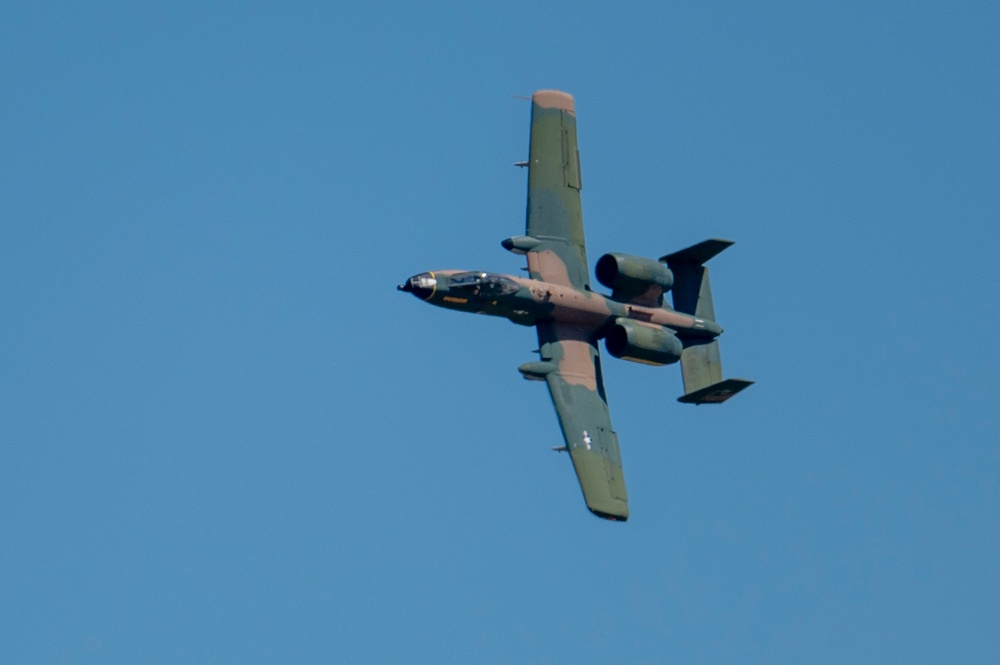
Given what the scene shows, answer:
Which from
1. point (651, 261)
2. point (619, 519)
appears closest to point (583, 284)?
point (651, 261)

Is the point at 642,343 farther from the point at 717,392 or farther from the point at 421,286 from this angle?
the point at 421,286

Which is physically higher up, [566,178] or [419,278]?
[566,178]

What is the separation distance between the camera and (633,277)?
6006cm

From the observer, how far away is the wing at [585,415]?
56688 mm

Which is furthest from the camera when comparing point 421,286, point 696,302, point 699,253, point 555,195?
point 696,302

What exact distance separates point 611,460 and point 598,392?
95.7 inches

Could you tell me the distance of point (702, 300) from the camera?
62.6m

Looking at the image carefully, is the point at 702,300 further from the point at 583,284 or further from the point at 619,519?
the point at 619,519

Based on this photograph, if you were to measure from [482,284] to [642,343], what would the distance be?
532cm

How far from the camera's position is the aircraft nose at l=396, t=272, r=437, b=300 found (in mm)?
57312

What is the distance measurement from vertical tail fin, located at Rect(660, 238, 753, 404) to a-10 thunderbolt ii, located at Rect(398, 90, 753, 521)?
3 centimetres

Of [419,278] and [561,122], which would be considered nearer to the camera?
[419,278]

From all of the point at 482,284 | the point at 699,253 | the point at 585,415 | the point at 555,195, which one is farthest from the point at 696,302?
the point at 482,284

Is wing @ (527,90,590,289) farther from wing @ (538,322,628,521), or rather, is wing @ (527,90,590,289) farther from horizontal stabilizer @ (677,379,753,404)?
horizontal stabilizer @ (677,379,753,404)
